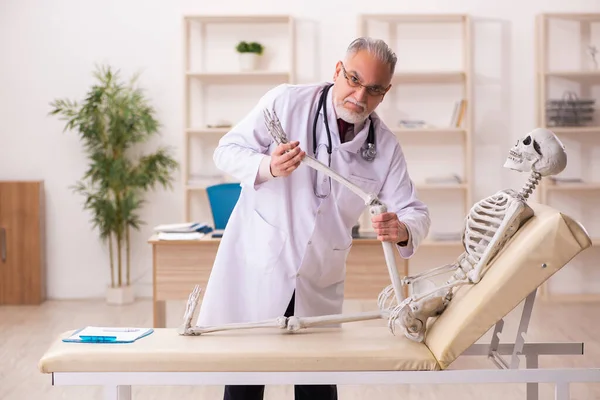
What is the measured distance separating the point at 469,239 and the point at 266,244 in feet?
1.82

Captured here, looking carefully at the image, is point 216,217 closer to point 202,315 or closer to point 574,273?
point 202,315

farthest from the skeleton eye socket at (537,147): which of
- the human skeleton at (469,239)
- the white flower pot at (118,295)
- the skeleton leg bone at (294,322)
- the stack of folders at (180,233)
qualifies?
the white flower pot at (118,295)

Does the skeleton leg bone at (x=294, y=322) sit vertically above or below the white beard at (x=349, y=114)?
below

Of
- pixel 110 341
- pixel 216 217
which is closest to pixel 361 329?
pixel 110 341

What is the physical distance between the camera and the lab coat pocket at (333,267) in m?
2.34

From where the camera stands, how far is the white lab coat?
7.55ft

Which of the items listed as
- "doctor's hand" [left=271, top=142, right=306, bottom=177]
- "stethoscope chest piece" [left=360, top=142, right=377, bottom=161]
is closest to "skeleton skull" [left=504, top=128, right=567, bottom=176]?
"stethoscope chest piece" [left=360, top=142, right=377, bottom=161]

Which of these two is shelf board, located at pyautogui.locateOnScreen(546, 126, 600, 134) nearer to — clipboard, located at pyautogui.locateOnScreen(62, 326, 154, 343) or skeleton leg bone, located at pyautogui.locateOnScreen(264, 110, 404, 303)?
skeleton leg bone, located at pyautogui.locateOnScreen(264, 110, 404, 303)

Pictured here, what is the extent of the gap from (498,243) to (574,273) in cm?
438

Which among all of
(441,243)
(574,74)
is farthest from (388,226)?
(574,74)

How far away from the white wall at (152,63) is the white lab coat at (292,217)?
12.2 ft

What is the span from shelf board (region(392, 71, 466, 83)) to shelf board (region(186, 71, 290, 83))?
0.80 m

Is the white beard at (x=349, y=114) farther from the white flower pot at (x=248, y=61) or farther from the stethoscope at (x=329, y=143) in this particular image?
the white flower pot at (x=248, y=61)

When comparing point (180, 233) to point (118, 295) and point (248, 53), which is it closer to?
point (118, 295)
